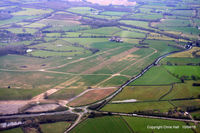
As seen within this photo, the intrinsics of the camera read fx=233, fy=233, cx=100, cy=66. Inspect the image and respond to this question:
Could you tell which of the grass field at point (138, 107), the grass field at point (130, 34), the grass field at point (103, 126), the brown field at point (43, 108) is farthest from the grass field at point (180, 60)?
the brown field at point (43, 108)

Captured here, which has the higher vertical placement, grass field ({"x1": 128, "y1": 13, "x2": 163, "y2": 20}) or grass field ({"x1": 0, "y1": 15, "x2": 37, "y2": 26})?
grass field ({"x1": 128, "y1": 13, "x2": 163, "y2": 20})

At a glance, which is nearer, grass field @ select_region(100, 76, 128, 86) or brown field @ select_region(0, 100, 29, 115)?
brown field @ select_region(0, 100, 29, 115)

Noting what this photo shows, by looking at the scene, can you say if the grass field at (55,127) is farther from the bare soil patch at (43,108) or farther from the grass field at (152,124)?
A: the grass field at (152,124)

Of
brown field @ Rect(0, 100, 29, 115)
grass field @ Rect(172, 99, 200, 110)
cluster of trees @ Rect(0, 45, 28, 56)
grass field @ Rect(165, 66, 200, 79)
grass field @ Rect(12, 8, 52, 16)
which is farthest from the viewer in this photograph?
grass field @ Rect(12, 8, 52, 16)

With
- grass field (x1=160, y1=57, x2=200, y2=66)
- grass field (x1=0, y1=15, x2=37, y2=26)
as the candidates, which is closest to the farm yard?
grass field (x1=160, y1=57, x2=200, y2=66)

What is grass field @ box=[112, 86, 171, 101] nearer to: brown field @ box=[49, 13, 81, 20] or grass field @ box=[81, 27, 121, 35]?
grass field @ box=[81, 27, 121, 35]

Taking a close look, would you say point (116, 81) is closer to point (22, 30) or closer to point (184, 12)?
point (22, 30)

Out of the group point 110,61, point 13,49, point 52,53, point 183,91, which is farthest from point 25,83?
point 183,91

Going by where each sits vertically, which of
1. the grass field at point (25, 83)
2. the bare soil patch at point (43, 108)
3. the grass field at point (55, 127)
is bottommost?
the grass field at point (55, 127)
